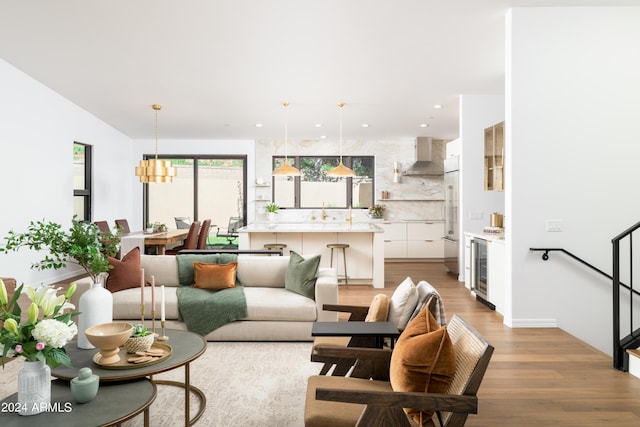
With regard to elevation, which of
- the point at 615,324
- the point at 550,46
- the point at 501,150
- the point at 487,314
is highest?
the point at 550,46

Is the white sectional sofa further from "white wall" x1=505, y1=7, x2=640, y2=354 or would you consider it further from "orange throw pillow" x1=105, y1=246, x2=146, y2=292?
"white wall" x1=505, y1=7, x2=640, y2=354

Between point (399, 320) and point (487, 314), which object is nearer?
point (399, 320)

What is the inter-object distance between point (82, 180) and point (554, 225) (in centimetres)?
759

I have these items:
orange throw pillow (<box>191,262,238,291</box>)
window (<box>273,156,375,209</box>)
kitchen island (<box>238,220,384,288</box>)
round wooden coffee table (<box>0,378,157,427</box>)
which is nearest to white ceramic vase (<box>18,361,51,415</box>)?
round wooden coffee table (<box>0,378,157,427</box>)

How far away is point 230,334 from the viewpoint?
4168 millimetres

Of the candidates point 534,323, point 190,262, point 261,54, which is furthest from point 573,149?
point 190,262

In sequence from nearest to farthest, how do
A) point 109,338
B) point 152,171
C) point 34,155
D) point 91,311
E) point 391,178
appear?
point 109,338, point 91,311, point 34,155, point 152,171, point 391,178

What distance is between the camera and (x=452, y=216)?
7.71 m

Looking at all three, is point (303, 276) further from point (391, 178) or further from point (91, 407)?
point (391, 178)

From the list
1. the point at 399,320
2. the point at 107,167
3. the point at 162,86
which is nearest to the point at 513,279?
the point at 399,320

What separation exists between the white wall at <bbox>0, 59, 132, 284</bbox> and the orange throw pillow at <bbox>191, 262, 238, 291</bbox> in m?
2.80

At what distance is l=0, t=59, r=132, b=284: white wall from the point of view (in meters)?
5.63

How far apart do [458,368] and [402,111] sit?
6.36 metres

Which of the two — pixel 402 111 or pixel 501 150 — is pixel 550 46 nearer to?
pixel 501 150
